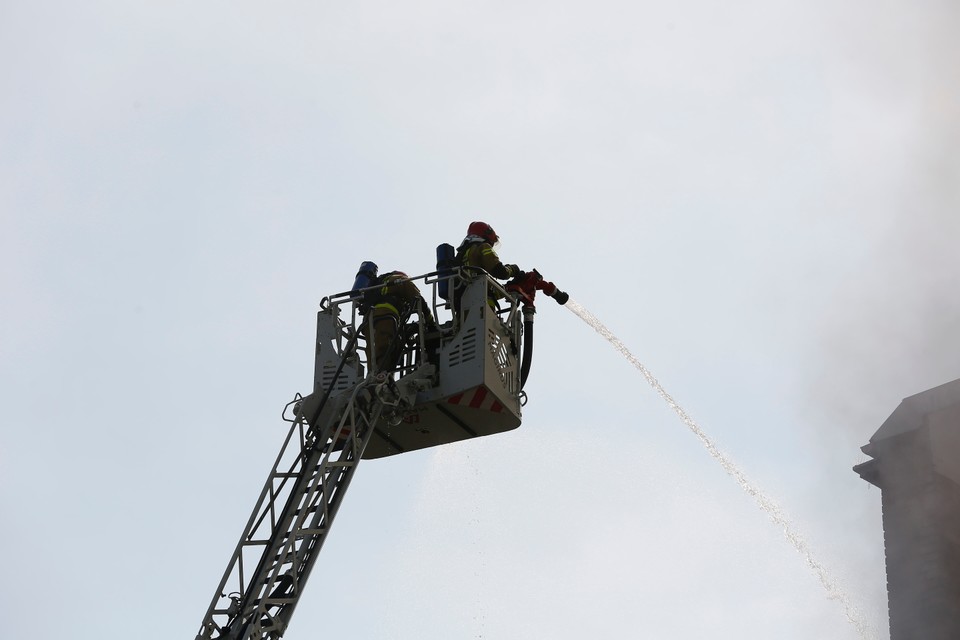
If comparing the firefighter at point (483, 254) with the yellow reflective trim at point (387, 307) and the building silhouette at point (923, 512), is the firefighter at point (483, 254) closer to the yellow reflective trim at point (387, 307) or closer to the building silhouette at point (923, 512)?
the yellow reflective trim at point (387, 307)

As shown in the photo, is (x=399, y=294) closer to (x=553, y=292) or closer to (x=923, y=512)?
(x=553, y=292)

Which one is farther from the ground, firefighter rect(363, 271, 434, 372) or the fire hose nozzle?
the fire hose nozzle

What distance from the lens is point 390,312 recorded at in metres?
14.8

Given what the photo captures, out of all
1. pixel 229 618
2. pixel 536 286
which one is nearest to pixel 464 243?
pixel 536 286

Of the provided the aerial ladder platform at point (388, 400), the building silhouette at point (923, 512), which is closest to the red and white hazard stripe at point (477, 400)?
the aerial ladder platform at point (388, 400)

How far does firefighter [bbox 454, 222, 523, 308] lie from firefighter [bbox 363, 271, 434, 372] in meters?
0.49

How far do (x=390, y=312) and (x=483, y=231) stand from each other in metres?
1.45

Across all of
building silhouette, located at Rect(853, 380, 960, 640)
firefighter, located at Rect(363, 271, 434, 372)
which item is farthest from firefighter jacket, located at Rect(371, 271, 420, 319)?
building silhouette, located at Rect(853, 380, 960, 640)

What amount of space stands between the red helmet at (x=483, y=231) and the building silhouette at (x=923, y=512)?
9347 millimetres

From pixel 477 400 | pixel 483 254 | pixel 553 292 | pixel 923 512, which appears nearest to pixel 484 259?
pixel 483 254

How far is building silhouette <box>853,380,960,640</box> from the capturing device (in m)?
21.3

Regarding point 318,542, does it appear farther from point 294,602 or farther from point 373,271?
point 373,271

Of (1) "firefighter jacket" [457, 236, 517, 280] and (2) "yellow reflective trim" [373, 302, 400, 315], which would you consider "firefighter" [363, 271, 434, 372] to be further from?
(1) "firefighter jacket" [457, 236, 517, 280]

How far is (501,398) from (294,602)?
302cm
